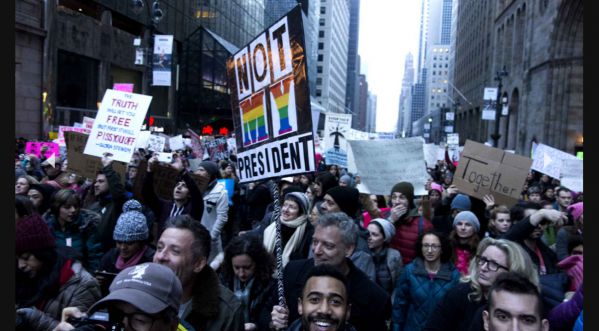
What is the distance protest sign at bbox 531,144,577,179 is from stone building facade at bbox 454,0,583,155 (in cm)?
1330

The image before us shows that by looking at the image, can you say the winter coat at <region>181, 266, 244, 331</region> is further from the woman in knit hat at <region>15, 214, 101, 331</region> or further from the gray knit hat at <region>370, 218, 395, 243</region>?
the gray knit hat at <region>370, 218, 395, 243</region>

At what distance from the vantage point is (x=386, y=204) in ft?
31.7

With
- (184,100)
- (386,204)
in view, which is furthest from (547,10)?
(386,204)

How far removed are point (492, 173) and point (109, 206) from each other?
17.2ft

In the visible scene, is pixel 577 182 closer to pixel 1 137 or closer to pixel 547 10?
Answer: pixel 1 137

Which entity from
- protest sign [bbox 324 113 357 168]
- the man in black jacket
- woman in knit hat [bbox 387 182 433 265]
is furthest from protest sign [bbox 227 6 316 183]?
protest sign [bbox 324 113 357 168]

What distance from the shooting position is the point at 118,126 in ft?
28.2

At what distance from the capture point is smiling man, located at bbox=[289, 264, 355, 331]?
3107mm

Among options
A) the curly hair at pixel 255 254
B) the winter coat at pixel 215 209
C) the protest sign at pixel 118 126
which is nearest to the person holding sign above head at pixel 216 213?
the winter coat at pixel 215 209

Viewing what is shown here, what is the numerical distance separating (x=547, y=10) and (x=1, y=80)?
3970cm

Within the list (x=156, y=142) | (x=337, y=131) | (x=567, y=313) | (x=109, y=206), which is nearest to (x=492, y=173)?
(x=567, y=313)

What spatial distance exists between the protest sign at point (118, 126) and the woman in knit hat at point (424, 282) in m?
4.84

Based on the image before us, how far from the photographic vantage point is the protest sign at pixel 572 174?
1001 cm

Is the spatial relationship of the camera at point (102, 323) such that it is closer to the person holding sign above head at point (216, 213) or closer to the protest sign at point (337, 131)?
the person holding sign above head at point (216, 213)
